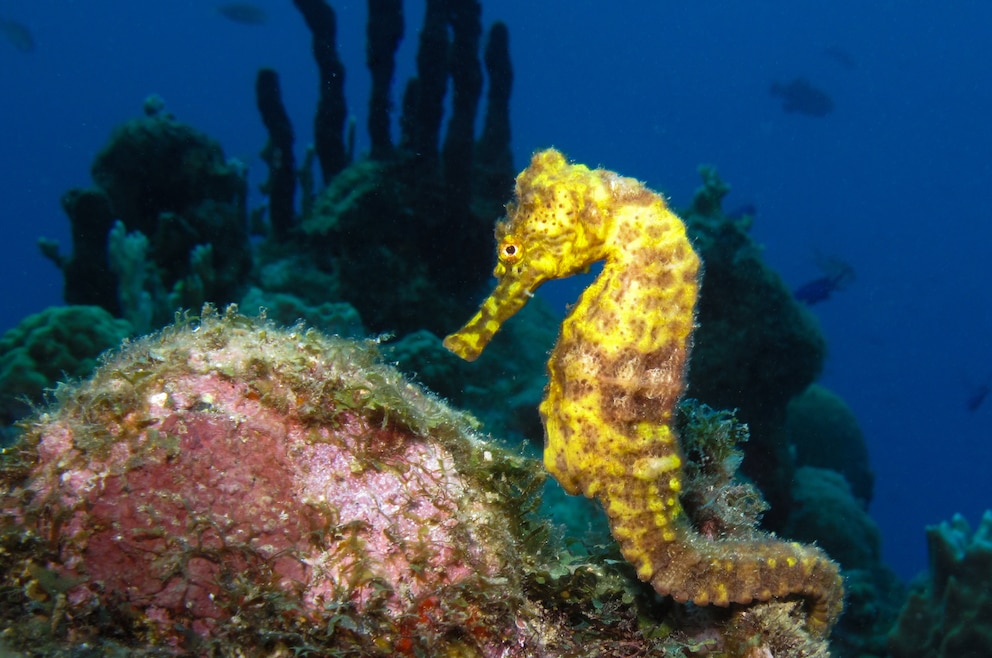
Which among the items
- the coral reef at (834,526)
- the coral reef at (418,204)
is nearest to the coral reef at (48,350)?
the coral reef at (418,204)

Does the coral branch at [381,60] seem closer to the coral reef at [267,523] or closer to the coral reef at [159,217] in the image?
the coral reef at [159,217]

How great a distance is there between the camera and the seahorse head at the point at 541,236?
2.60 m

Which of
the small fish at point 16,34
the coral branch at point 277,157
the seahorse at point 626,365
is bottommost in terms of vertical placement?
the seahorse at point 626,365

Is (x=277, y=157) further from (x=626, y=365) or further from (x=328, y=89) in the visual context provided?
(x=626, y=365)

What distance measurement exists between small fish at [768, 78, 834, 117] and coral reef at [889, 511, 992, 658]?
98.5 ft

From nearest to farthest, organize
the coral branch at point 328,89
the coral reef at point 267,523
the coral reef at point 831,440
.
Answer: the coral reef at point 267,523 → the coral branch at point 328,89 → the coral reef at point 831,440

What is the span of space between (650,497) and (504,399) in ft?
21.7

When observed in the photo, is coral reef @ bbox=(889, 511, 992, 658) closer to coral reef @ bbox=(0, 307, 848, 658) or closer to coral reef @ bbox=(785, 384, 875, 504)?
coral reef @ bbox=(0, 307, 848, 658)

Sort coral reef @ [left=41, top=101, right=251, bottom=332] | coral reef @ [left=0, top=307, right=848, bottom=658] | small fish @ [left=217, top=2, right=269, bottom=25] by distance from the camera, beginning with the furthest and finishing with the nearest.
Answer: small fish @ [left=217, top=2, right=269, bottom=25] → coral reef @ [left=41, top=101, right=251, bottom=332] → coral reef @ [left=0, top=307, right=848, bottom=658]

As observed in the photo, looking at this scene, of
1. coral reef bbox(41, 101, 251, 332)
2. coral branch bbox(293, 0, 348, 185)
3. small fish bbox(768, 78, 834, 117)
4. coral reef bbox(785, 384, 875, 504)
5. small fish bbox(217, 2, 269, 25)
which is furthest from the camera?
small fish bbox(768, 78, 834, 117)

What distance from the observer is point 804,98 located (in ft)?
105

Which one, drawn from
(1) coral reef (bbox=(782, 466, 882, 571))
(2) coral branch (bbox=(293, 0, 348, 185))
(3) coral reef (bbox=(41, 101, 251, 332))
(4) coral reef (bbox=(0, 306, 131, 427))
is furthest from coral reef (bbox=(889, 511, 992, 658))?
(2) coral branch (bbox=(293, 0, 348, 185))

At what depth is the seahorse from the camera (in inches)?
97.7

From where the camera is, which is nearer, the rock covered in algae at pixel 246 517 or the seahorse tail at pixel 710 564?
the rock covered in algae at pixel 246 517
